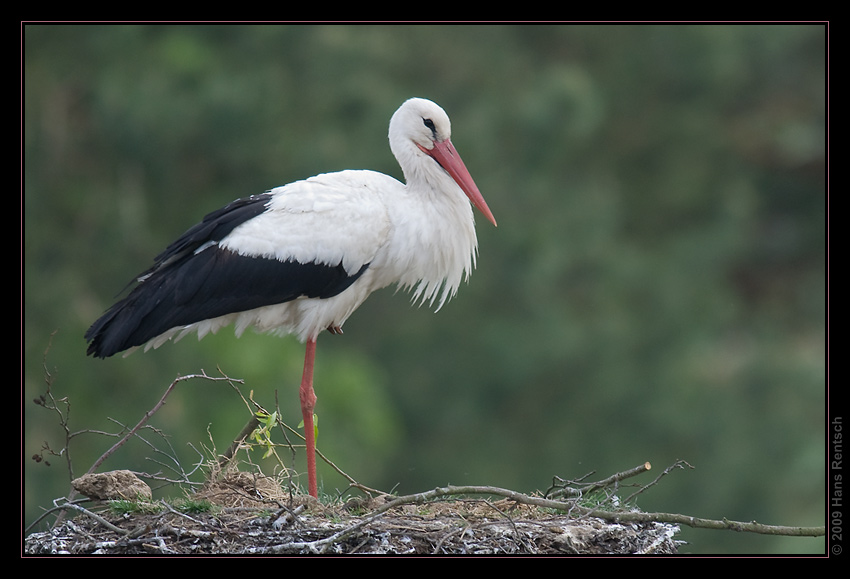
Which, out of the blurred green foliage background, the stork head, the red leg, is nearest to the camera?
the red leg

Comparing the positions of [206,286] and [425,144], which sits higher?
[425,144]

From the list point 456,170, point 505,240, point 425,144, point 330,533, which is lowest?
point 330,533

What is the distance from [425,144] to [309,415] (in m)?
1.11

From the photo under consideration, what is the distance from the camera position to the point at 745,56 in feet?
43.2

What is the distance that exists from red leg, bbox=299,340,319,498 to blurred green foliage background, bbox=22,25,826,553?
373 cm

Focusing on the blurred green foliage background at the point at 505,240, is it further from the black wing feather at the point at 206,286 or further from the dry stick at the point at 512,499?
the dry stick at the point at 512,499

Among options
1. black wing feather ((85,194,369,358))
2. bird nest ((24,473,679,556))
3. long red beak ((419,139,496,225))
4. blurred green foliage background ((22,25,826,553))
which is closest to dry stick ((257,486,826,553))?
bird nest ((24,473,679,556))

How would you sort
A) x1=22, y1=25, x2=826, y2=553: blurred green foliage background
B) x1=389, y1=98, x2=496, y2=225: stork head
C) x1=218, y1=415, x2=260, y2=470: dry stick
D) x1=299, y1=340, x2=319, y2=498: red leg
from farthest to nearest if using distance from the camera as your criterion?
x1=22, y1=25, x2=826, y2=553: blurred green foliage background, x1=389, y1=98, x2=496, y2=225: stork head, x1=299, y1=340, x2=319, y2=498: red leg, x1=218, y1=415, x2=260, y2=470: dry stick

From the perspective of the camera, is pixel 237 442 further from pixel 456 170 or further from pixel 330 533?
pixel 456 170

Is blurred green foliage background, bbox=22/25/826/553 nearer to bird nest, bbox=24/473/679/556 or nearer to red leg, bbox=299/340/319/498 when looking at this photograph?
red leg, bbox=299/340/319/498

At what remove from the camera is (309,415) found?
4.74m

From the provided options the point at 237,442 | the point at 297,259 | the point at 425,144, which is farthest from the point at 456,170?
the point at 237,442

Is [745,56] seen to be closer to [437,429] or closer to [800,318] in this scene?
[800,318]

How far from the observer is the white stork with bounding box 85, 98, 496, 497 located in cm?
454
